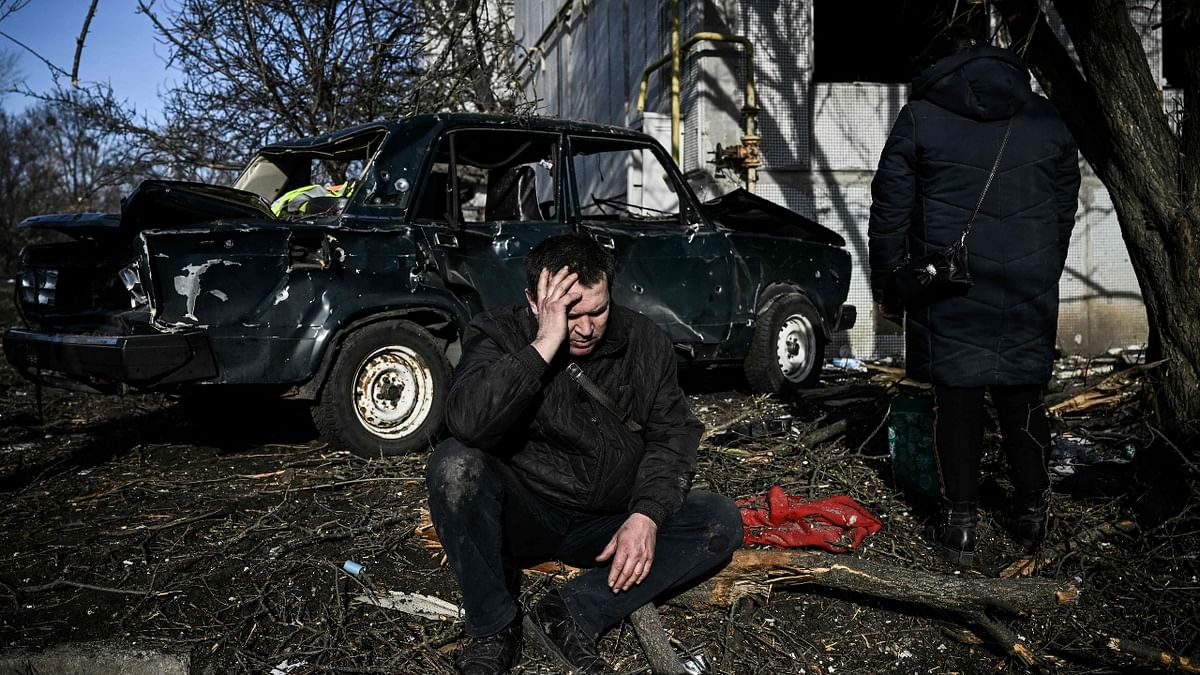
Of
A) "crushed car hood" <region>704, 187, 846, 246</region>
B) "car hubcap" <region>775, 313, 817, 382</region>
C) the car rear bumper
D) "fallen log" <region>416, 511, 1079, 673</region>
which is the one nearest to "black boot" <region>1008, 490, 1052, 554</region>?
"fallen log" <region>416, 511, 1079, 673</region>

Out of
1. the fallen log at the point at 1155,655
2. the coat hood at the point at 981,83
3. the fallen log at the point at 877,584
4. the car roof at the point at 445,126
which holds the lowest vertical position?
the fallen log at the point at 1155,655

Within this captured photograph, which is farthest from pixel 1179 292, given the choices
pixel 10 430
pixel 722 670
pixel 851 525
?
A: pixel 10 430

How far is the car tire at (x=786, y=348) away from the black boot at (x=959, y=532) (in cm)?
307

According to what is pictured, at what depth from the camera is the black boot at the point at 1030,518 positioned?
3.52 metres

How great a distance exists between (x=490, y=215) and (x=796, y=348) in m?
2.61

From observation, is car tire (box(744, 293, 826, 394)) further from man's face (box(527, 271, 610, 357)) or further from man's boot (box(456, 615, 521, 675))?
man's boot (box(456, 615, 521, 675))

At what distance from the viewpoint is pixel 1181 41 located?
4.53 metres

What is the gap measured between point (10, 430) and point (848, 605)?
5.61 metres

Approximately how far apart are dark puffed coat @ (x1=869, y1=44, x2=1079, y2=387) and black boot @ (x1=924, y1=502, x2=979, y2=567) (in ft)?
1.58

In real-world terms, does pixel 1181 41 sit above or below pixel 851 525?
above

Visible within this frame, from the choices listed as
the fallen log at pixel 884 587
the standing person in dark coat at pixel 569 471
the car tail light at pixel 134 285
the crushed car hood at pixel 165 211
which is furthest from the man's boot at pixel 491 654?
the crushed car hood at pixel 165 211

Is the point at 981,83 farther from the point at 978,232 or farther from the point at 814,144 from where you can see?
the point at 814,144

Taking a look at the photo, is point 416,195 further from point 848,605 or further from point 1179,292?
point 1179,292

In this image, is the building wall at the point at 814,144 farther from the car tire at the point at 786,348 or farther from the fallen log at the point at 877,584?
the fallen log at the point at 877,584
